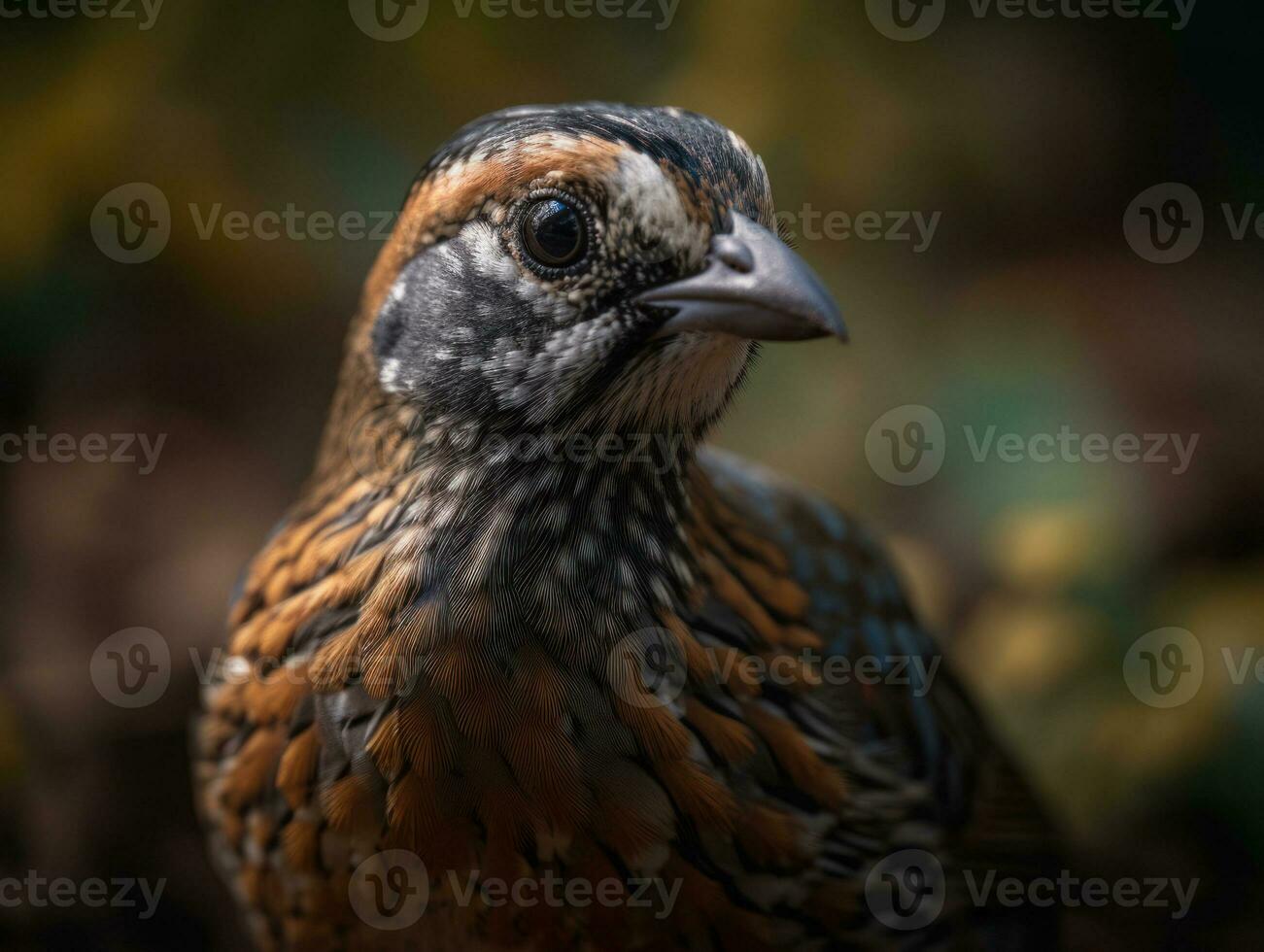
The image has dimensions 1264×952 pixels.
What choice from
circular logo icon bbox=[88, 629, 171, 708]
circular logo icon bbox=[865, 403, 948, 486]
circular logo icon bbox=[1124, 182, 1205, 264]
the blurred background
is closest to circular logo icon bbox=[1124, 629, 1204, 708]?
the blurred background

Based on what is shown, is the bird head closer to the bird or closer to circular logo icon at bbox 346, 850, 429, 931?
the bird

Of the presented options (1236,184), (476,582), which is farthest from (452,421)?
(1236,184)

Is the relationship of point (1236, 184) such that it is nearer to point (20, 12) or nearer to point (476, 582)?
point (476, 582)

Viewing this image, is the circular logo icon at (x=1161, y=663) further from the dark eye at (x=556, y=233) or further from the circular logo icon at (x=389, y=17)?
the circular logo icon at (x=389, y=17)

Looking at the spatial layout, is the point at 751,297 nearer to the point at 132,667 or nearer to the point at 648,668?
the point at 648,668

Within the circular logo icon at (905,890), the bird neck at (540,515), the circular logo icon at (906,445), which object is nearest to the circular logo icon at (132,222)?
the bird neck at (540,515)

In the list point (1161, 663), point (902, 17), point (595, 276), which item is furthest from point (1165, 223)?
point (595, 276)

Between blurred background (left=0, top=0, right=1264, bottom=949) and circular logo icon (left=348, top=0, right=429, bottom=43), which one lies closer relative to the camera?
blurred background (left=0, top=0, right=1264, bottom=949)
